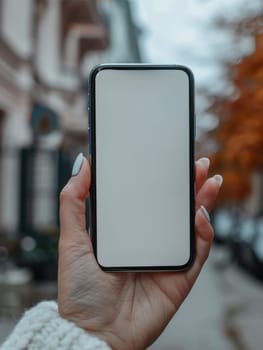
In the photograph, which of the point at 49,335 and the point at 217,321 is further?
the point at 217,321

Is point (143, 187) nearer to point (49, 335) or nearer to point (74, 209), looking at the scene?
point (74, 209)

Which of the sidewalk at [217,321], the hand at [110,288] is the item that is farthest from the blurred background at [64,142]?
the hand at [110,288]

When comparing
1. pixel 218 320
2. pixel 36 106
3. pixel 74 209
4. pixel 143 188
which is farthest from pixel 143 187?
pixel 36 106

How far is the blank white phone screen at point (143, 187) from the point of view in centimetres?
206

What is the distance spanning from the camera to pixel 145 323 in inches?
81.4

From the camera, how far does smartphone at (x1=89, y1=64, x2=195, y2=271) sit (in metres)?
2.06

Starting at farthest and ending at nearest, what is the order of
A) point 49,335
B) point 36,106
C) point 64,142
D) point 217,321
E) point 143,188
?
point 64,142, point 36,106, point 217,321, point 143,188, point 49,335

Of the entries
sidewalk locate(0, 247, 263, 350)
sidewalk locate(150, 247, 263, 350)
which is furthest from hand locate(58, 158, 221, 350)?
sidewalk locate(150, 247, 263, 350)

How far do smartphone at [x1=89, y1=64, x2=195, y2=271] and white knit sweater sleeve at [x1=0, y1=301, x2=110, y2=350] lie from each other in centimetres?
19

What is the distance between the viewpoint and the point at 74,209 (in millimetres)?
2078

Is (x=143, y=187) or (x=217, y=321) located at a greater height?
(x=143, y=187)

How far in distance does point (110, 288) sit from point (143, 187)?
0.27 m

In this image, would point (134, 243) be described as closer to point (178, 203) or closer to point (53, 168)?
point (178, 203)

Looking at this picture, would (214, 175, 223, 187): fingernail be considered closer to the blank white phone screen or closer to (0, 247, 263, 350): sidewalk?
the blank white phone screen
